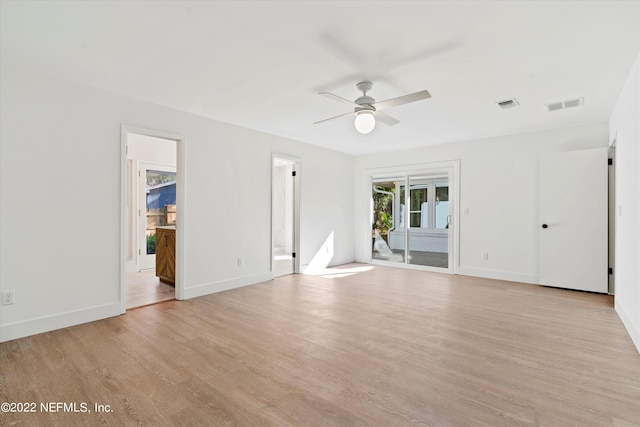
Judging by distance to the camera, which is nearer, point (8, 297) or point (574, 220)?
point (8, 297)

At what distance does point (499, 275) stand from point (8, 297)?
6.49 metres

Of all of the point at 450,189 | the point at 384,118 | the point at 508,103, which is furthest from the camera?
the point at 450,189

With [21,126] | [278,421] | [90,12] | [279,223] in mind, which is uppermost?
[90,12]

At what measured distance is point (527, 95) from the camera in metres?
3.60

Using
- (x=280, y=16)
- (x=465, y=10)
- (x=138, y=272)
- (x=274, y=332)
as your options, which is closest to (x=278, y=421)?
(x=274, y=332)

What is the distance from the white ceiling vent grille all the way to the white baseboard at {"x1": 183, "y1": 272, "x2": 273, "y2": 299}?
462cm

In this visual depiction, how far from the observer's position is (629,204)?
3.13m

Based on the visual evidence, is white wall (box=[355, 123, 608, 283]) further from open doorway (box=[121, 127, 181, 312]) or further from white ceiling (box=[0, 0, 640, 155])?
open doorway (box=[121, 127, 181, 312])

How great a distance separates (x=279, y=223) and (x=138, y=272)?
12.5 feet

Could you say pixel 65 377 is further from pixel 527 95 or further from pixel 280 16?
pixel 527 95

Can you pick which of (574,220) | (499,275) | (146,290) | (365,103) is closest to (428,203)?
(499,275)

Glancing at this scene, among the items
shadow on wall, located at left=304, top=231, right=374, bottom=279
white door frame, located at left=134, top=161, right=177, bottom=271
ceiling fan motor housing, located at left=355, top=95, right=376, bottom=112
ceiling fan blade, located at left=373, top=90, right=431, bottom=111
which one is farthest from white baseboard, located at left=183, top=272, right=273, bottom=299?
ceiling fan blade, located at left=373, top=90, right=431, bottom=111

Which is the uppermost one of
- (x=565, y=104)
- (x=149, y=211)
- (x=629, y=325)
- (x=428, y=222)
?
(x=565, y=104)

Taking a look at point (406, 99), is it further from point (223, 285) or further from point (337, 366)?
point (223, 285)
